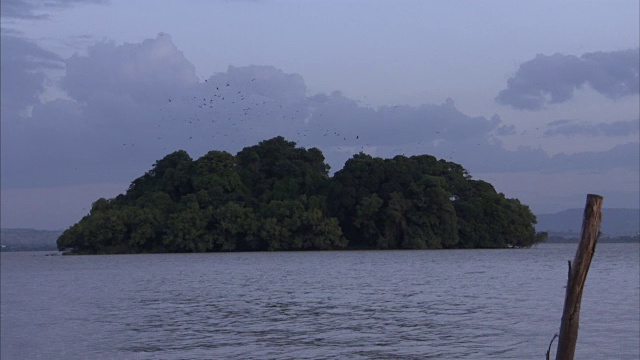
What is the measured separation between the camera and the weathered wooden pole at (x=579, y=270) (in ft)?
24.9

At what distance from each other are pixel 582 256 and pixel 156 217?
80.4 meters

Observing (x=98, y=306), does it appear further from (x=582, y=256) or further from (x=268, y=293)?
(x=582, y=256)

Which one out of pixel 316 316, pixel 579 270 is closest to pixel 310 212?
pixel 316 316

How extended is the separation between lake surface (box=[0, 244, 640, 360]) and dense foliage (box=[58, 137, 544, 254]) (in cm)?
3618

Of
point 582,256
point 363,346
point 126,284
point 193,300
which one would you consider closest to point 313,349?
point 363,346

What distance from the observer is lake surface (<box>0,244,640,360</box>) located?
19938 millimetres

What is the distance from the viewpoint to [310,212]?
84812mm

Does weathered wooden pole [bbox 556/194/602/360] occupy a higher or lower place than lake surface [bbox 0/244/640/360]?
higher

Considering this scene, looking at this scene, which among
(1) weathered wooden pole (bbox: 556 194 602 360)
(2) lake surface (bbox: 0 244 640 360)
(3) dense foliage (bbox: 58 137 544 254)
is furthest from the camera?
(3) dense foliage (bbox: 58 137 544 254)

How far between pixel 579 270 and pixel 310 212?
253 feet

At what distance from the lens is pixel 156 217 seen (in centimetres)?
8594

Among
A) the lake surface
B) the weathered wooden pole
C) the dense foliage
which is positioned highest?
the dense foliage

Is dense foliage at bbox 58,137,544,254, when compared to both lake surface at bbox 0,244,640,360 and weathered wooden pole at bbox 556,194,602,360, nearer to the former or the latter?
lake surface at bbox 0,244,640,360

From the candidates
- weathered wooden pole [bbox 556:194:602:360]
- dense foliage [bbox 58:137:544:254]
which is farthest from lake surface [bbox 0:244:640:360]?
dense foliage [bbox 58:137:544:254]
